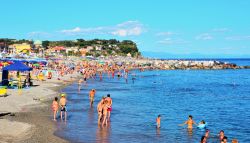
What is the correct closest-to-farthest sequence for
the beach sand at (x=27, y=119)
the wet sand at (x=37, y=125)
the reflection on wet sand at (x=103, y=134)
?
the wet sand at (x=37, y=125) → the beach sand at (x=27, y=119) → the reflection on wet sand at (x=103, y=134)

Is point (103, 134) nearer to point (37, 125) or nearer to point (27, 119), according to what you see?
point (37, 125)

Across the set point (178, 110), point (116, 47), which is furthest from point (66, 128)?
point (116, 47)

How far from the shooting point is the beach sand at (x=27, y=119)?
15.1m

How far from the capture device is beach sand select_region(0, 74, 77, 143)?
15.1 meters

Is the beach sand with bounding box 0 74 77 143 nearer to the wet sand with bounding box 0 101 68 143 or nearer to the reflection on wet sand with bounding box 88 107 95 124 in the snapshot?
the wet sand with bounding box 0 101 68 143

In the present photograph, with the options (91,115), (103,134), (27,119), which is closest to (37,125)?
(27,119)

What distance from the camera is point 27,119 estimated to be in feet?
63.2

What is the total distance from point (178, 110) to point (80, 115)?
27.7ft

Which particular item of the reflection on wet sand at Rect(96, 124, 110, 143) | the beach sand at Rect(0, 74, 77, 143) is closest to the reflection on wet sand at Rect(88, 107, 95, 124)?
the reflection on wet sand at Rect(96, 124, 110, 143)

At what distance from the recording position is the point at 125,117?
73.7 ft

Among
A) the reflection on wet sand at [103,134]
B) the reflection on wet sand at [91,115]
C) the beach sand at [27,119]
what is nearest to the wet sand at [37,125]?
the beach sand at [27,119]

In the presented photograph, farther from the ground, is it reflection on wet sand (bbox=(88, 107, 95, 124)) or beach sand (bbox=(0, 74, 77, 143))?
beach sand (bbox=(0, 74, 77, 143))

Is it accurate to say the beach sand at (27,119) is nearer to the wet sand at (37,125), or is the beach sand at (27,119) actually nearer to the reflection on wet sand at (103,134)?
the wet sand at (37,125)

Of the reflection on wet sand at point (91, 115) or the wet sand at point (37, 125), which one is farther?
the reflection on wet sand at point (91, 115)
